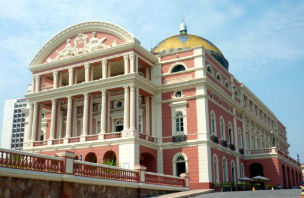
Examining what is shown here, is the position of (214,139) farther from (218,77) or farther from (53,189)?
(53,189)

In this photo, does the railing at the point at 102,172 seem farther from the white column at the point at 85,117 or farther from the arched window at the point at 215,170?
the arched window at the point at 215,170

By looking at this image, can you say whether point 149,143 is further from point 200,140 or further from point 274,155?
A: point 274,155

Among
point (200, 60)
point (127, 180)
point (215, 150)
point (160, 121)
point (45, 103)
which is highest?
point (200, 60)

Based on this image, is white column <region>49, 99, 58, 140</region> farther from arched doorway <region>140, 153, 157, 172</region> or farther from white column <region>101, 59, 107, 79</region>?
arched doorway <region>140, 153, 157, 172</region>

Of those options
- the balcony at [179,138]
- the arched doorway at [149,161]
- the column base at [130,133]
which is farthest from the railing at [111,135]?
the balcony at [179,138]

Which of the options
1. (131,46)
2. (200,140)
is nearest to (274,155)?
(200,140)

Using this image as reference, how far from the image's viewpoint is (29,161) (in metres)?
15.0

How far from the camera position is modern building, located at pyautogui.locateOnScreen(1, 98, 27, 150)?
11244 cm

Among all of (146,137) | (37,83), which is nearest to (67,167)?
(146,137)

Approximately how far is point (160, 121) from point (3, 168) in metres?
20.2

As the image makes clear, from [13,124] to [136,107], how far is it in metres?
93.2

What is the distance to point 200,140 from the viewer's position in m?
30.5

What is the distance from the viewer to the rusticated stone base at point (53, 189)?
13638mm

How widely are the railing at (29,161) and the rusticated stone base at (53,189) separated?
19.8 inches
